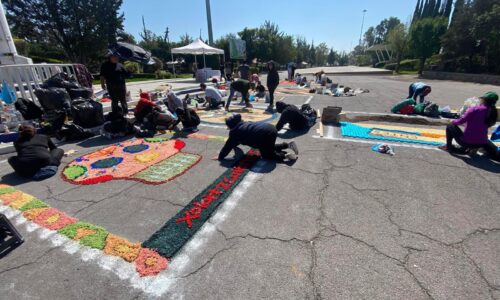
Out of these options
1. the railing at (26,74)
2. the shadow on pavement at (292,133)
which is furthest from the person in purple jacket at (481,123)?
the railing at (26,74)

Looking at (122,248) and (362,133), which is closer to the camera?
(122,248)

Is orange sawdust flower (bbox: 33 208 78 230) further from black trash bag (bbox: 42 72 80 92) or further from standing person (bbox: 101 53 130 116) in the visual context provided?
black trash bag (bbox: 42 72 80 92)

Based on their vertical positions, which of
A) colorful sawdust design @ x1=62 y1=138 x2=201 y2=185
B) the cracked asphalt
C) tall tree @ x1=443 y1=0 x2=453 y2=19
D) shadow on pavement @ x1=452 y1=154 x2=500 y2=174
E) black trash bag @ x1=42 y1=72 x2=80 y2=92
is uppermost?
tall tree @ x1=443 y1=0 x2=453 y2=19

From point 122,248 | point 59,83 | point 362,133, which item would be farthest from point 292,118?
point 59,83

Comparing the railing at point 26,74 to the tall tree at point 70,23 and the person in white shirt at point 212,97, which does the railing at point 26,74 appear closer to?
the person in white shirt at point 212,97

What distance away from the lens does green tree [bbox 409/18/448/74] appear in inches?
1184

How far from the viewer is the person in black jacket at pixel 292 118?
6.53 m

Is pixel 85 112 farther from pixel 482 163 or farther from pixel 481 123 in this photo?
pixel 482 163

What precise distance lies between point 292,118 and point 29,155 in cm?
581

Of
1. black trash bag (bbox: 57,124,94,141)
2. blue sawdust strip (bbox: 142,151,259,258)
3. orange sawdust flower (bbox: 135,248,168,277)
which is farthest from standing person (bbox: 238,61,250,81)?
orange sawdust flower (bbox: 135,248,168,277)

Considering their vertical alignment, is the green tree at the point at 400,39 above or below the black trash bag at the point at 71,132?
above

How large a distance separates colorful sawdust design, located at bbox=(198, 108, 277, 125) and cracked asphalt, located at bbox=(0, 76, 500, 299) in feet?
12.8

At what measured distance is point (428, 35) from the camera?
100 ft

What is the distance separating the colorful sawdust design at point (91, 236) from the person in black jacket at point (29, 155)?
2.26ft
